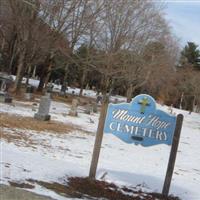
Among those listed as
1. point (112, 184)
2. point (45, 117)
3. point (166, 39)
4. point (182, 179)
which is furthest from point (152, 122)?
point (166, 39)

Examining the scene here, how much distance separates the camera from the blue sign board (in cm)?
822

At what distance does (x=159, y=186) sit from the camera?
9422mm

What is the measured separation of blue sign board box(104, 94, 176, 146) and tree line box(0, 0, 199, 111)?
23.6m

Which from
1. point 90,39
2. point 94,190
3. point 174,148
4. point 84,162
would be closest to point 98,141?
point 94,190

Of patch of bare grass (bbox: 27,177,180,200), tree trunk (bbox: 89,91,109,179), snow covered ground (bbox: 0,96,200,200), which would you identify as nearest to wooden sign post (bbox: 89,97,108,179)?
tree trunk (bbox: 89,91,109,179)

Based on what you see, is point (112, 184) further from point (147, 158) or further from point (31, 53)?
point (31, 53)

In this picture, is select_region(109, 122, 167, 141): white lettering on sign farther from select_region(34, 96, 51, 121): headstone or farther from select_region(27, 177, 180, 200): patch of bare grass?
select_region(34, 96, 51, 121): headstone

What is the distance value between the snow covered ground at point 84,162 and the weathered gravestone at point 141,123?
3.06 feet

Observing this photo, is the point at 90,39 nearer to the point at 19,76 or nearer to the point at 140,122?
the point at 19,76

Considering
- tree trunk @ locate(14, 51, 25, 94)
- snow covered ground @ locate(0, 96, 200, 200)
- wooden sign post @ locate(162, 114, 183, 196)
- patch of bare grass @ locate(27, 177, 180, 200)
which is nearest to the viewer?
patch of bare grass @ locate(27, 177, 180, 200)

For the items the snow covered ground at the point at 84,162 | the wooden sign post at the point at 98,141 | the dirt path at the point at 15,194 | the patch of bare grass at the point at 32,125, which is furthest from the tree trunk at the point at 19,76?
the dirt path at the point at 15,194

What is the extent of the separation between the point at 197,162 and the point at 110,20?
35.3m

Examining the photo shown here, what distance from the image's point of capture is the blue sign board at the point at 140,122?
8219 millimetres

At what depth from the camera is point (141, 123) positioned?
822 cm
